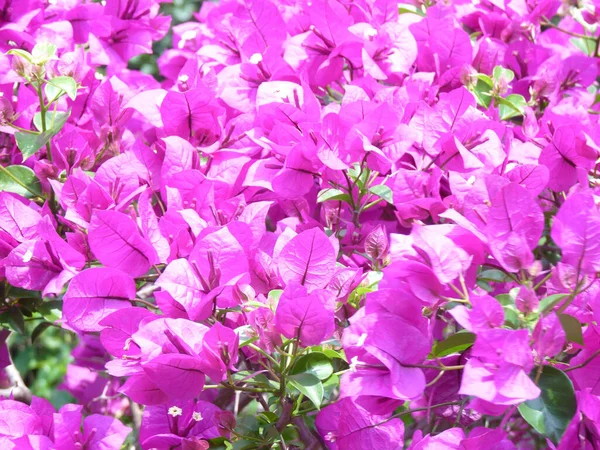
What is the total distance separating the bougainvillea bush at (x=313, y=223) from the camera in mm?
884

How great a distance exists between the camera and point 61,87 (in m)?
1.15

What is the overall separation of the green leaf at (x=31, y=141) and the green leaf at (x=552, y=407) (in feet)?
2.57

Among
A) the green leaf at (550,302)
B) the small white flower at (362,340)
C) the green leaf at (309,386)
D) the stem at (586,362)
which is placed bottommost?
the green leaf at (309,386)

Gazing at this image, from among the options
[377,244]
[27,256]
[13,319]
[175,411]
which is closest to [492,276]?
[377,244]

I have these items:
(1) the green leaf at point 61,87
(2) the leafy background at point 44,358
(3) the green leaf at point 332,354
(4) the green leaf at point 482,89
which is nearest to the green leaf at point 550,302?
(3) the green leaf at point 332,354

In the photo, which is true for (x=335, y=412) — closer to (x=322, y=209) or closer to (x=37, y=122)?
Result: (x=322, y=209)

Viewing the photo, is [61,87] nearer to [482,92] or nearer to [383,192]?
[383,192]

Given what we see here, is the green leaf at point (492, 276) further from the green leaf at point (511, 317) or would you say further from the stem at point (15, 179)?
the stem at point (15, 179)

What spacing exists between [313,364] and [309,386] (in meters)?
0.06

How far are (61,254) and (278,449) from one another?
0.40m

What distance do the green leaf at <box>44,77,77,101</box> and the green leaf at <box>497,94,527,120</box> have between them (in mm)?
711

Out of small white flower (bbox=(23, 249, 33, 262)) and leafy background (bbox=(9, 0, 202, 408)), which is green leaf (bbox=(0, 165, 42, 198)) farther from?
leafy background (bbox=(9, 0, 202, 408))

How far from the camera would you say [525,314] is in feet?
2.80

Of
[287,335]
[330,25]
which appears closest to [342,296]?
[287,335]
